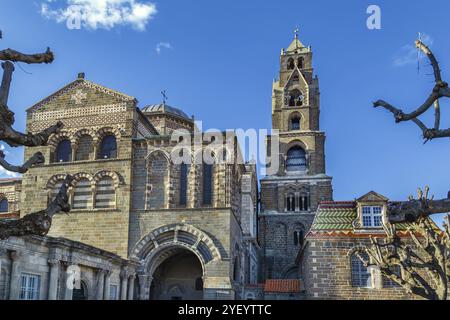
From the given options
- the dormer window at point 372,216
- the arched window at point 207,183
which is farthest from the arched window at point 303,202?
the arched window at point 207,183

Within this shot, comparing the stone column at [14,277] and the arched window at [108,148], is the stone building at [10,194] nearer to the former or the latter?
the arched window at [108,148]

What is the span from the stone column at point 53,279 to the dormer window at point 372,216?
16738mm

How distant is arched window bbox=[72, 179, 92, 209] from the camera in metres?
31.6

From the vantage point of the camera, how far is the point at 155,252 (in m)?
30.2

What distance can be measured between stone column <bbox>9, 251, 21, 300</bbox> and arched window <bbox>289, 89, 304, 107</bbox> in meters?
40.6

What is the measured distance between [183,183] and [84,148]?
278 inches

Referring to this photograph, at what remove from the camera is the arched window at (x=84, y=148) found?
32.6 metres

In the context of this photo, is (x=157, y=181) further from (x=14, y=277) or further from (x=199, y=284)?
(x=14, y=277)

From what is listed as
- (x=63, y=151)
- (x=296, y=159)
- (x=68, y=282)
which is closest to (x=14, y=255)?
(x=68, y=282)

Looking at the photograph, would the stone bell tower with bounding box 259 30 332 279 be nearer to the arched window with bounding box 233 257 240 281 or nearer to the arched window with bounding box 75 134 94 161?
the arched window with bounding box 233 257 240 281

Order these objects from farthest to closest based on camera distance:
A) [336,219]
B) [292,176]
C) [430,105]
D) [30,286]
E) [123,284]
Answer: [292,176] < [336,219] < [123,284] < [30,286] < [430,105]

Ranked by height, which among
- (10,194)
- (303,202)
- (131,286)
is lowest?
(131,286)

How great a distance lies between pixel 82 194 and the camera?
3184cm
